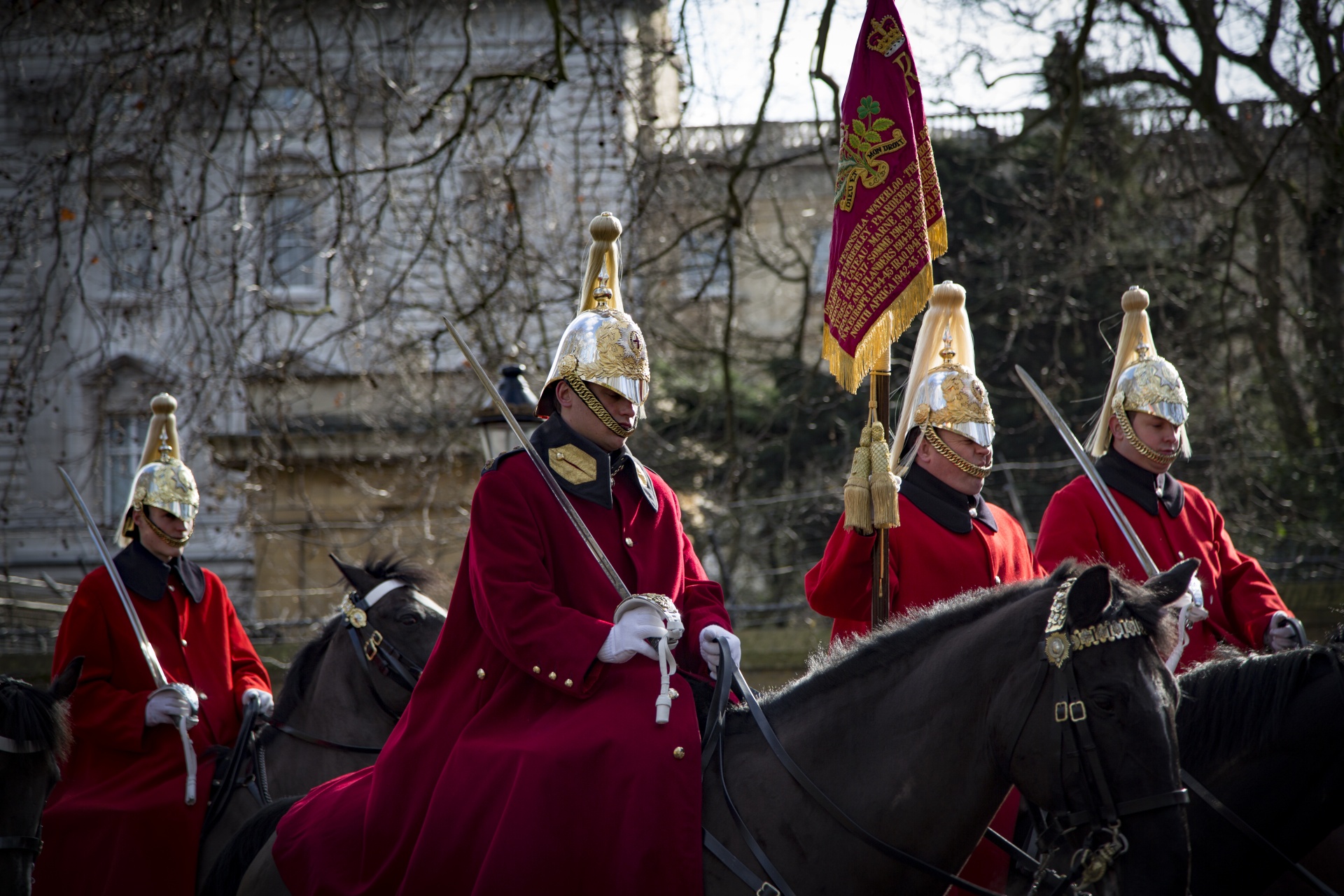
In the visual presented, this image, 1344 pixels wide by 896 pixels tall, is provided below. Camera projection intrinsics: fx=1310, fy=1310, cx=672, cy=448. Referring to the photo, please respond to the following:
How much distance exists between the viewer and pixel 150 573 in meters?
5.77

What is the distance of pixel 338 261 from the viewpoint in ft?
42.5

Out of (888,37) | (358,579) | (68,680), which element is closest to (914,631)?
(888,37)

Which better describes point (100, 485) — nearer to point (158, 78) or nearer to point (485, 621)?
point (158, 78)

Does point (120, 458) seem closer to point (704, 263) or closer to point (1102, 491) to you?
point (704, 263)

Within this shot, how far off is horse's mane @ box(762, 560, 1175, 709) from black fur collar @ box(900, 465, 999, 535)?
143 centimetres

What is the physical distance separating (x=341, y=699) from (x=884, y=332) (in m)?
2.69

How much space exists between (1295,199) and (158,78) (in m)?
8.08

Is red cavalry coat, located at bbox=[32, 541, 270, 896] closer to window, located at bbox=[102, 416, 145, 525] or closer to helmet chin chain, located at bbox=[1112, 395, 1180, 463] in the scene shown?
window, located at bbox=[102, 416, 145, 525]

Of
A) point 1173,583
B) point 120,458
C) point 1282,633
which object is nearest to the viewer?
point 1173,583

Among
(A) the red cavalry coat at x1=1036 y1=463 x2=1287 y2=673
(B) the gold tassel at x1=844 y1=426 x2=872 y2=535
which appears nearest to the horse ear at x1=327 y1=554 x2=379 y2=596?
(B) the gold tassel at x1=844 y1=426 x2=872 y2=535

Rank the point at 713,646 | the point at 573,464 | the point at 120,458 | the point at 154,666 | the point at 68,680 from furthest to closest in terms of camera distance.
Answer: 1. the point at 120,458
2. the point at 154,666
3. the point at 68,680
4. the point at 573,464
5. the point at 713,646

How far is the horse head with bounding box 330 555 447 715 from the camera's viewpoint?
531 centimetres

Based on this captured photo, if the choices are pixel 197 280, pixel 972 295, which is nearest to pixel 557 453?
pixel 197 280

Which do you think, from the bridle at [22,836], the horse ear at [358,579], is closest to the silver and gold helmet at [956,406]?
the horse ear at [358,579]
